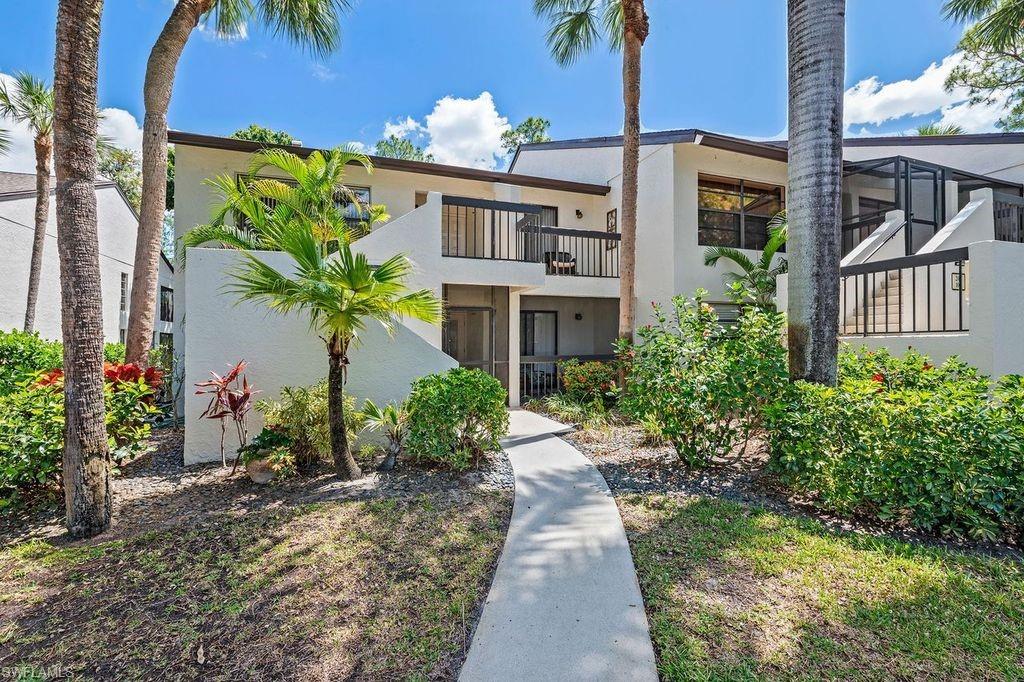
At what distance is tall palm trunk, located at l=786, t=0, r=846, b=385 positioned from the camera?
16.2ft

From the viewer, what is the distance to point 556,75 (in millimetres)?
12125

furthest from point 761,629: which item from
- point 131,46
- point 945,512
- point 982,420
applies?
point 131,46

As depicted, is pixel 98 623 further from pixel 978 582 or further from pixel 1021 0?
pixel 1021 0

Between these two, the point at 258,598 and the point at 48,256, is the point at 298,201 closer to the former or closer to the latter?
the point at 258,598

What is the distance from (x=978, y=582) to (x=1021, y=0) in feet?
44.3

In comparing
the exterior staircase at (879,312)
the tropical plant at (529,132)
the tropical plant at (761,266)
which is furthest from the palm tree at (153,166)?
the tropical plant at (529,132)

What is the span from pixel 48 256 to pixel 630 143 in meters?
18.6

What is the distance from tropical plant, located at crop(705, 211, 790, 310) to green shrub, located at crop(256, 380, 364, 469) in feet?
31.4

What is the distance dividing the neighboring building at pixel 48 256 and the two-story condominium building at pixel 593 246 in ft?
23.5

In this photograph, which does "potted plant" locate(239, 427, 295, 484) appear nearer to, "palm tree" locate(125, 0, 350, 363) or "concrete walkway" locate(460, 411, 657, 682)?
"concrete walkway" locate(460, 411, 657, 682)

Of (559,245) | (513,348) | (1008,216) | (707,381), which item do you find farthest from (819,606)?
(1008,216)

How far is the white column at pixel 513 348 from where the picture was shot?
1063 centimetres

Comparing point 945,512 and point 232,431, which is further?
point 232,431

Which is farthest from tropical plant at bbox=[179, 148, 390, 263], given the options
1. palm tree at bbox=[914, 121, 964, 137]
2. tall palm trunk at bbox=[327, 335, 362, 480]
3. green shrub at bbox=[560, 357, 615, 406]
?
palm tree at bbox=[914, 121, 964, 137]
